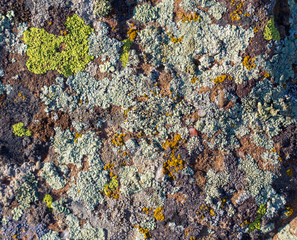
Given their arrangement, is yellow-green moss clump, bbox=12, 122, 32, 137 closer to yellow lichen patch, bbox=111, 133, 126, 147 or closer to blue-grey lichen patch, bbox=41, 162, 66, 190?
blue-grey lichen patch, bbox=41, 162, 66, 190

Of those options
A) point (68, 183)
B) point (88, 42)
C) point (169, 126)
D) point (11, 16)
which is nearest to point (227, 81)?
point (169, 126)

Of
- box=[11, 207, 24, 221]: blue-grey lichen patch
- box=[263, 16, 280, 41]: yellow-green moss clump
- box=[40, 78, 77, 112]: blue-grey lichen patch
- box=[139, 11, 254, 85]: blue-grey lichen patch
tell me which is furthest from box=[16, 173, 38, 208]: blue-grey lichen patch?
box=[263, 16, 280, 41]: yellow-green moss clump

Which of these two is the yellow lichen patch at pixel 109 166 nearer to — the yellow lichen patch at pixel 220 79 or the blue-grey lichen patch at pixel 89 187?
the blue-grey lichen patch at pixel 89 187

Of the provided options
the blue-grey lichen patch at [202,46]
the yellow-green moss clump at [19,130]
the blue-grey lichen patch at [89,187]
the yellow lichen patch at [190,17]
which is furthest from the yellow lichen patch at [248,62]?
the yellow-green moss clump at [19,130]

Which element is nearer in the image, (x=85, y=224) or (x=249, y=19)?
(x=249, y=19)

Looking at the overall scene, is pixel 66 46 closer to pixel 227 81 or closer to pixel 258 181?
pixel 227 81

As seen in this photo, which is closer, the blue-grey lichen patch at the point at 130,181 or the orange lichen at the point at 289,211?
the blue-grey lichen patch at the point at 130,181
